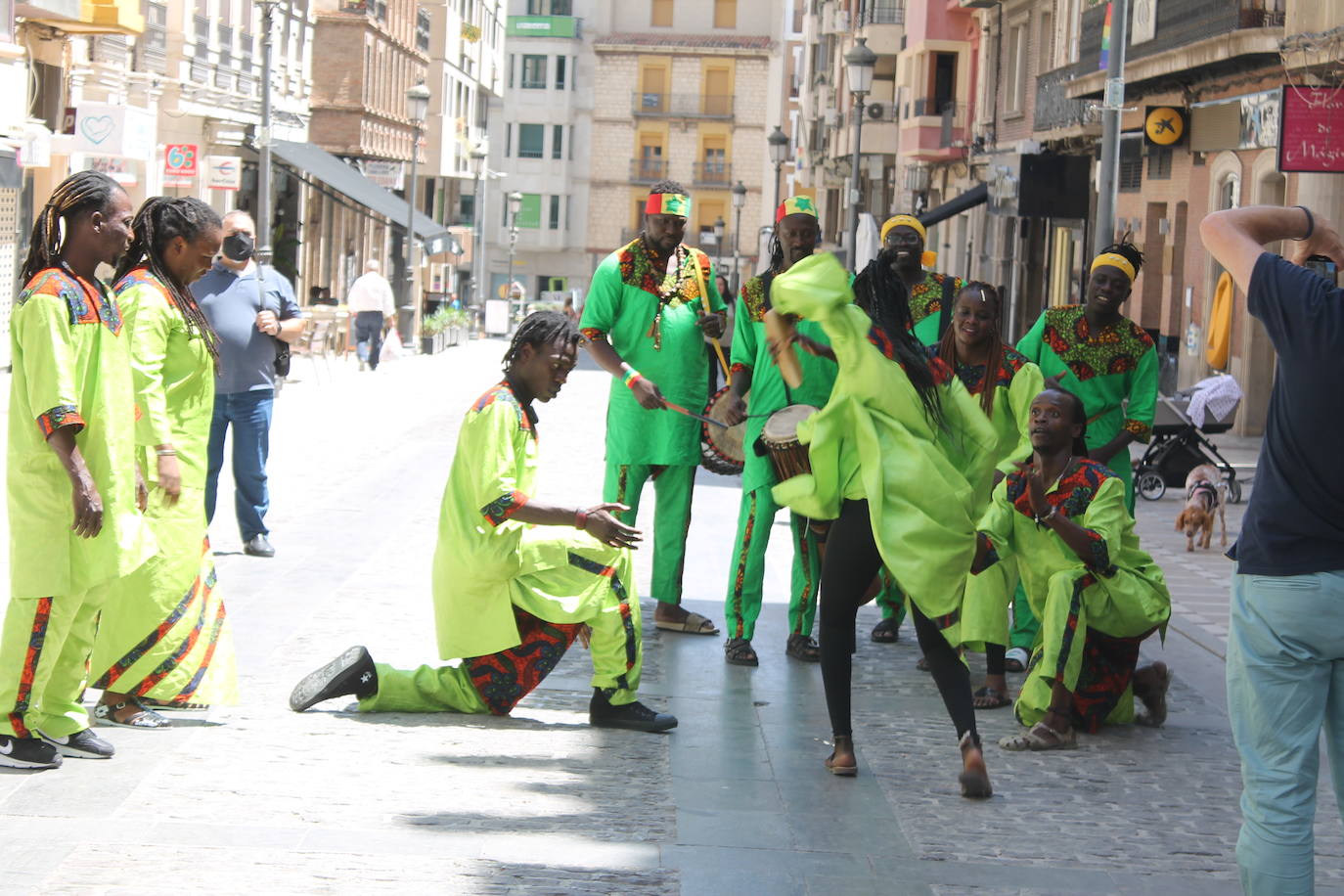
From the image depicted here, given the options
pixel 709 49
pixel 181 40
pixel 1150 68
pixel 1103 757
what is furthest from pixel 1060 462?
pixel 709 49

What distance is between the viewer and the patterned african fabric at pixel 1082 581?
7473 mm

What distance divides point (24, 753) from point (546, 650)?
6.09 ft

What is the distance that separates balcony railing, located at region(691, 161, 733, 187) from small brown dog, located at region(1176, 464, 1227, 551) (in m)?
83.3

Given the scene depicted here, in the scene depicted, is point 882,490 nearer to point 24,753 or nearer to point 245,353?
point 24,753

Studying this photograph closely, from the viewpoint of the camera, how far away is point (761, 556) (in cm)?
888

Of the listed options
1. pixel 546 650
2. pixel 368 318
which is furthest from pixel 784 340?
pixel 368 318

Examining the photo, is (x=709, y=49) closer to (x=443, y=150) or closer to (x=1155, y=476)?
(x=443, y=150)

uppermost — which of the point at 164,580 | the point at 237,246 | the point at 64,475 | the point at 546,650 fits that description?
the point at 237,246

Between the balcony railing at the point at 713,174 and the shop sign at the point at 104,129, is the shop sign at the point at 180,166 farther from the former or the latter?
the balcony railing at the point at 713,174

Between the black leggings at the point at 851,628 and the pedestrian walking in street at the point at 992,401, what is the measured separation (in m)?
1.25

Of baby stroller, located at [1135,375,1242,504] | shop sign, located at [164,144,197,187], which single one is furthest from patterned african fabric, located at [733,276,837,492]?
shop sign, located at [164,144,197,187]

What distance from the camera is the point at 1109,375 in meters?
8.84

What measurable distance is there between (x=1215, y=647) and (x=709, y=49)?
88130mm

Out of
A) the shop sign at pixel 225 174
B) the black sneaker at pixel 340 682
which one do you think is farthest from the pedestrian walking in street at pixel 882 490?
the shop sign at pixel 225 174
